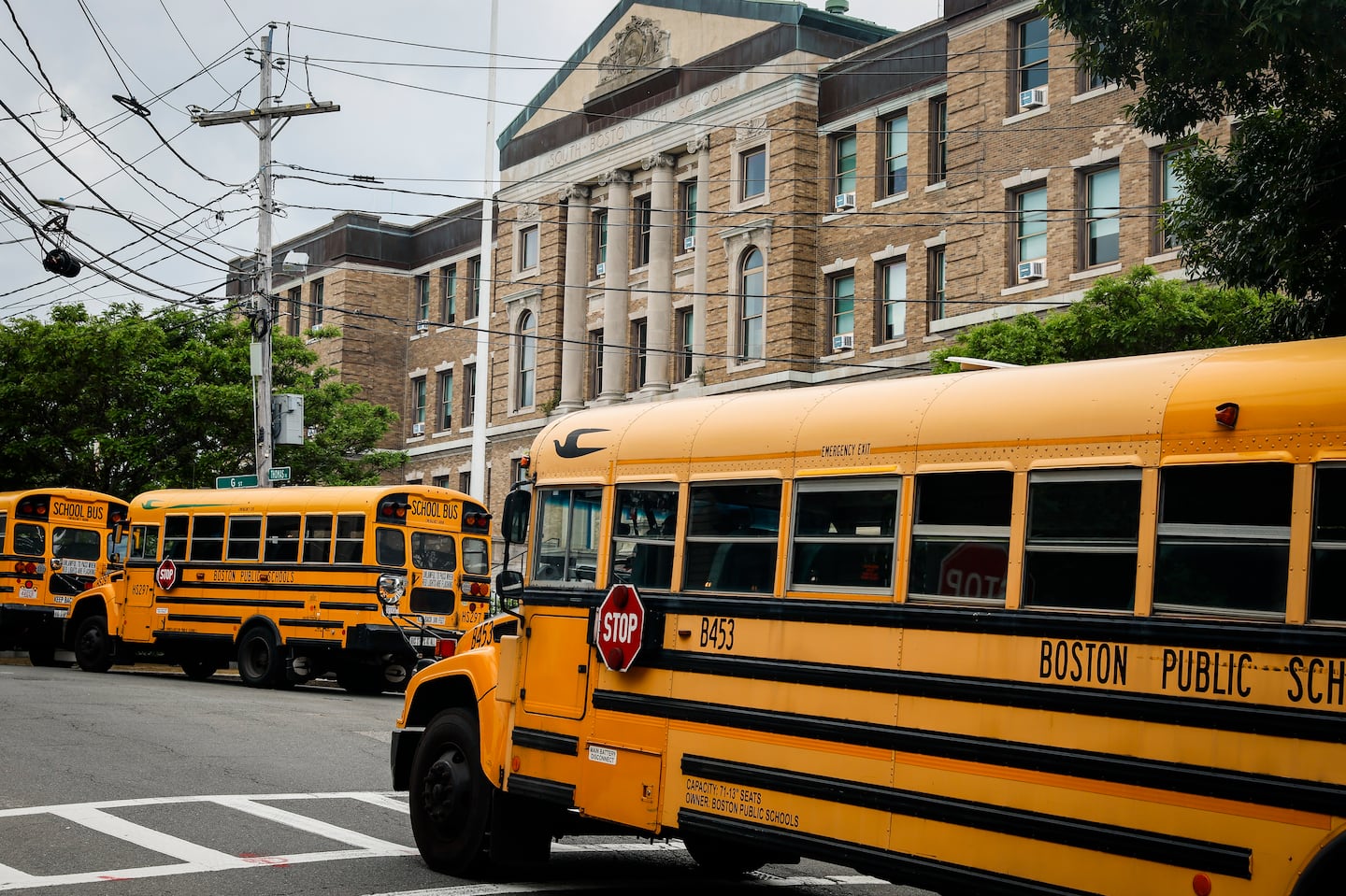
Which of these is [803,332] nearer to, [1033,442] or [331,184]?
[331,184]

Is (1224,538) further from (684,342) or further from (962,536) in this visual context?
(684,342)

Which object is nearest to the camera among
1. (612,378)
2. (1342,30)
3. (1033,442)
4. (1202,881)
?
(1202,881)

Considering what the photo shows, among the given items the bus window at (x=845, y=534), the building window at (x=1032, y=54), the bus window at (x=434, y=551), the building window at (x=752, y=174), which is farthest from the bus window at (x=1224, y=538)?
the building window at (x=752, y=174)

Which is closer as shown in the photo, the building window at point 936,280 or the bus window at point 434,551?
the bus window at point 434,551

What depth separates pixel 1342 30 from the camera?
10336 millimetres

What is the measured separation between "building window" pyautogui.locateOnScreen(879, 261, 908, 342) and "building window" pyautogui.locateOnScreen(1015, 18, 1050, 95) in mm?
4794

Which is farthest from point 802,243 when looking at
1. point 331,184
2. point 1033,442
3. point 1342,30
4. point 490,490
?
point 1033,442

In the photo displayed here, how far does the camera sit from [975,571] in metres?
6.93

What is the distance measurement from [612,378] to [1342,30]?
3205 cm

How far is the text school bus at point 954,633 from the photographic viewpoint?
5762mm

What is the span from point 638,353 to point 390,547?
19368 mm

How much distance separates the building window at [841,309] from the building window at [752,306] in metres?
1.78

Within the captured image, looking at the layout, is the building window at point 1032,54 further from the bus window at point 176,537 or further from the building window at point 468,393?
the building window at point 468,393

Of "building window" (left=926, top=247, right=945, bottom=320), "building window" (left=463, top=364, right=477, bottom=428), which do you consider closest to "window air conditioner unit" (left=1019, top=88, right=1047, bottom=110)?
"building window" (left=926, top=247, right=945, bottom=320)
